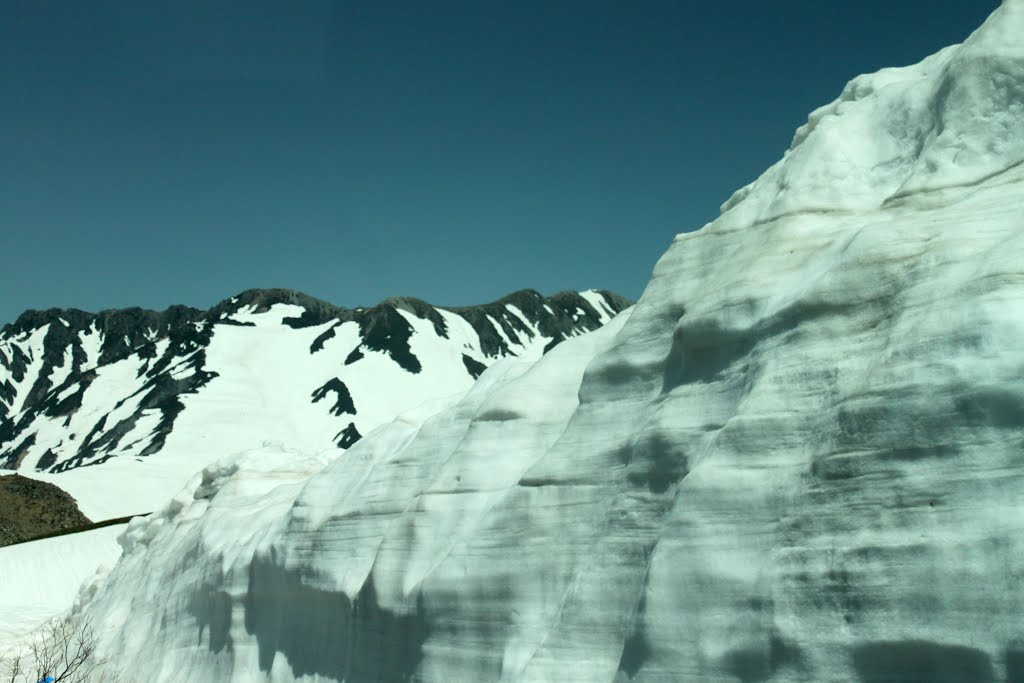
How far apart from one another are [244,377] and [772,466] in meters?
93.9

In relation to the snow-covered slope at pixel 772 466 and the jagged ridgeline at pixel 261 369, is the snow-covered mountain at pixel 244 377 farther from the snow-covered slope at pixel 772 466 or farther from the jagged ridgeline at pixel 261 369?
the snow-covered slope at pixel 772 466

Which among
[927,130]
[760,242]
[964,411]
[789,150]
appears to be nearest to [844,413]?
[964,411]

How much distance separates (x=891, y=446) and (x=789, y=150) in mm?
5475

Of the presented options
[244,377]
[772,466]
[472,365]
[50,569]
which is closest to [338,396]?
[244,377]

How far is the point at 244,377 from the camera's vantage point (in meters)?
96.2

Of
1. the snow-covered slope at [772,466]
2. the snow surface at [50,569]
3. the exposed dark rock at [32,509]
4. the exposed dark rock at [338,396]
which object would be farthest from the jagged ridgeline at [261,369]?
the snow-covered slope at [772,466]

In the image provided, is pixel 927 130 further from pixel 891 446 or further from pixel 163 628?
pixel 163 628

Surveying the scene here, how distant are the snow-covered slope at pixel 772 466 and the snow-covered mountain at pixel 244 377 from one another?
45809 millimetres

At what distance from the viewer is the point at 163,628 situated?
56.4ft

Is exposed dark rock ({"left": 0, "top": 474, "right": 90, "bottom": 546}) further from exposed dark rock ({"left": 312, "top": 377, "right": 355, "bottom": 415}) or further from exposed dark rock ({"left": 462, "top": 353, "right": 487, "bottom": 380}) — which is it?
exposed dark rock ({"left": 462, "top": 353, "right": 487, "bottom": 380})

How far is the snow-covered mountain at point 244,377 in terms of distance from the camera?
3118 inches

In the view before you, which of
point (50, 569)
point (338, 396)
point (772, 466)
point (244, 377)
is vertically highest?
point (244, 377)

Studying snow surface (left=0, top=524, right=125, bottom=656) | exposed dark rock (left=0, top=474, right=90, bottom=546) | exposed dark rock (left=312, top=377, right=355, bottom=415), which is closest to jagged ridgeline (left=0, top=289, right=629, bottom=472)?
exposed dark rock (left=312, top=377, right=355, bottom=415)

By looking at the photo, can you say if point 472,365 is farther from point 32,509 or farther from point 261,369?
point 32,509
